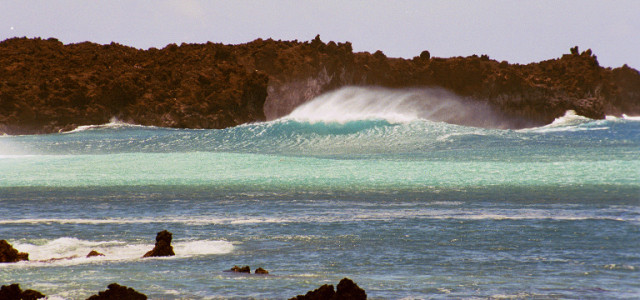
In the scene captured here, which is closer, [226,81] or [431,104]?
[226,81]

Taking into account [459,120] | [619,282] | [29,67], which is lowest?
[619,282]

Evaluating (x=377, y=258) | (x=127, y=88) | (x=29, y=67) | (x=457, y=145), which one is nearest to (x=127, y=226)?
(x=377, y=258)

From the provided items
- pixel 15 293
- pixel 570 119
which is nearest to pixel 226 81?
pixel 570 119

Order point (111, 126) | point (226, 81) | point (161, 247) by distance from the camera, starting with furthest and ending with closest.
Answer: point (226, 81) < point (111, 126) < point (161, 247)

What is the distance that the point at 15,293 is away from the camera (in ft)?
30.2

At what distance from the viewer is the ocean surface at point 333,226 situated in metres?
11.1

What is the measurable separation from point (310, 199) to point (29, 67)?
118m

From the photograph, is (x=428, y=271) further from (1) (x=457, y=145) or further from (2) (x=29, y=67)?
(2) (x=29, y=67)

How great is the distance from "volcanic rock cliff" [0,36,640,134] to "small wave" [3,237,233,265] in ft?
343

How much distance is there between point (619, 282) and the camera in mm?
10984

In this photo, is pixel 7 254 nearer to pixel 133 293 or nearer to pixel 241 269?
pixel 241 269

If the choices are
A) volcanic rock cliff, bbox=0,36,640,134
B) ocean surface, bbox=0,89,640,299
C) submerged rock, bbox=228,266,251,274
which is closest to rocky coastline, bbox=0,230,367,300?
ocean surface, bbox=0,89,640,299

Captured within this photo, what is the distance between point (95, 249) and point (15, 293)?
5244 mm

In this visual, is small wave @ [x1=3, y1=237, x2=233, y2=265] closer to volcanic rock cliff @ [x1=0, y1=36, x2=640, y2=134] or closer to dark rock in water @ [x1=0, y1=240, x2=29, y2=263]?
dark rock in water @ [x1=0, y1=240, x2=29, y2=263]
